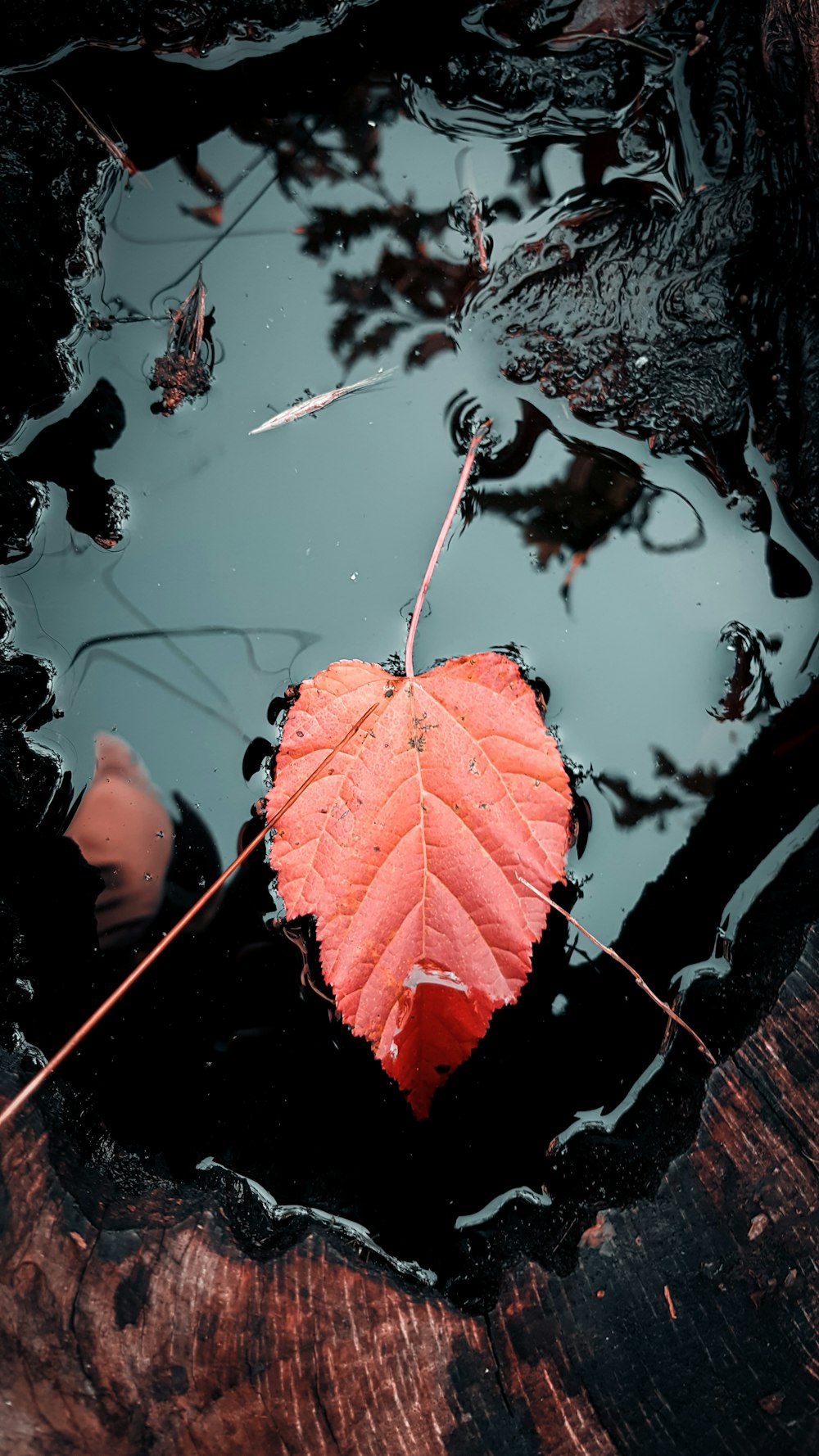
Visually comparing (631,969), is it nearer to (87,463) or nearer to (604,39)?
(87,463)

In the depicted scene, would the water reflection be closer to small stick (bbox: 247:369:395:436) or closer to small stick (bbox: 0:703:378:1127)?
small stick (bbox: 247:369:395:436)

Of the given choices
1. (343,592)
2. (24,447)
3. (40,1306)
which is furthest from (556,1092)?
(24,447)

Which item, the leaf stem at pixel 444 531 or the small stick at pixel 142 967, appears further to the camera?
the leaf stem at pixel 444 531

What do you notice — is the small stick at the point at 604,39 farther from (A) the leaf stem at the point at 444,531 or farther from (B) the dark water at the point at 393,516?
(A) the leaf stem at the point at 444,531

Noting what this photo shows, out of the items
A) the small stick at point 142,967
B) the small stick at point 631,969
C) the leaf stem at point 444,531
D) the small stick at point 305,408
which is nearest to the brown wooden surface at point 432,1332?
the small stick at point 142,967

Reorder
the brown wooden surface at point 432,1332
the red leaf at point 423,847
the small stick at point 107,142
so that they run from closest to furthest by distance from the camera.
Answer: the brown wooden surface at point 432,1332 → the red leaf at point 423,847 → the small stick at point 107,142

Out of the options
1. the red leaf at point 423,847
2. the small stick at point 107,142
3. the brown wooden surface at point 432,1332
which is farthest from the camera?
the small stick at point 107,142

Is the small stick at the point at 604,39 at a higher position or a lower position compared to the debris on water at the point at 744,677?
higher
